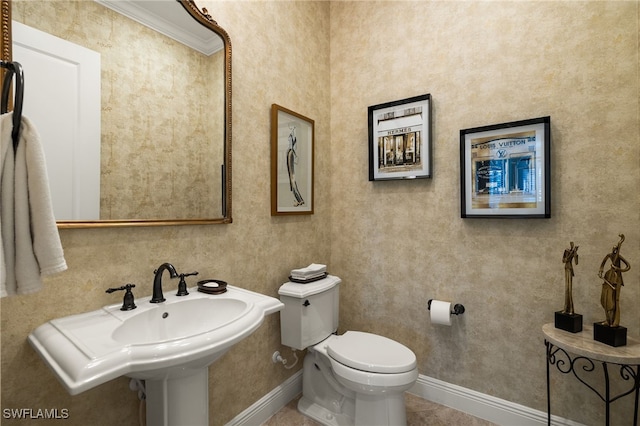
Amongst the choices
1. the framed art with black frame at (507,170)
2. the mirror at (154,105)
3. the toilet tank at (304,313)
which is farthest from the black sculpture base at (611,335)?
the mirror at (154,105)

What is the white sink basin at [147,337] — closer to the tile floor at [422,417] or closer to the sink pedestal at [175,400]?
the sink pedestal at [175,400]

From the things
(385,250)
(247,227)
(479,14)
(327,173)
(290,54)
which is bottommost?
(385,250)

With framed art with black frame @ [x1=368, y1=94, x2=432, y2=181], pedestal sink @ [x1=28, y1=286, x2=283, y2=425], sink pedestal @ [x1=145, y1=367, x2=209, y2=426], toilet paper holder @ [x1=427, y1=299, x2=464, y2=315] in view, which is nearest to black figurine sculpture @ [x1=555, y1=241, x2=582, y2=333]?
toilet paper holder @ [x1=427, y1=299, x2=464, y2=315]

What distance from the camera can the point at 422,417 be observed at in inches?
72.3

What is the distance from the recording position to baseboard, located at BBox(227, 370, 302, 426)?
1680 millimetres

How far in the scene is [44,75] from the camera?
103 cm

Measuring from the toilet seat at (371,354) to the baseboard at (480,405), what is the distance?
0.52 meters

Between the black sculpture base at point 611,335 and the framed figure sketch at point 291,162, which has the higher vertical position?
the framed figure sketch at point 291,162

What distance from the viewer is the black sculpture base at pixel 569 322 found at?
4.62ft

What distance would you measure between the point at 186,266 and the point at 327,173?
4.08 feet

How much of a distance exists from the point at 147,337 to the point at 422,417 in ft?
5.21

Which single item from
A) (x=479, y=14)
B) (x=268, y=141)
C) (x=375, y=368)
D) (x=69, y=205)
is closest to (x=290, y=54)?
(x=268, y=141)

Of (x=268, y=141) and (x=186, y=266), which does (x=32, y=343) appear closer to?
(x=186, y=266)

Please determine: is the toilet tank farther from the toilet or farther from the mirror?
the mirror
